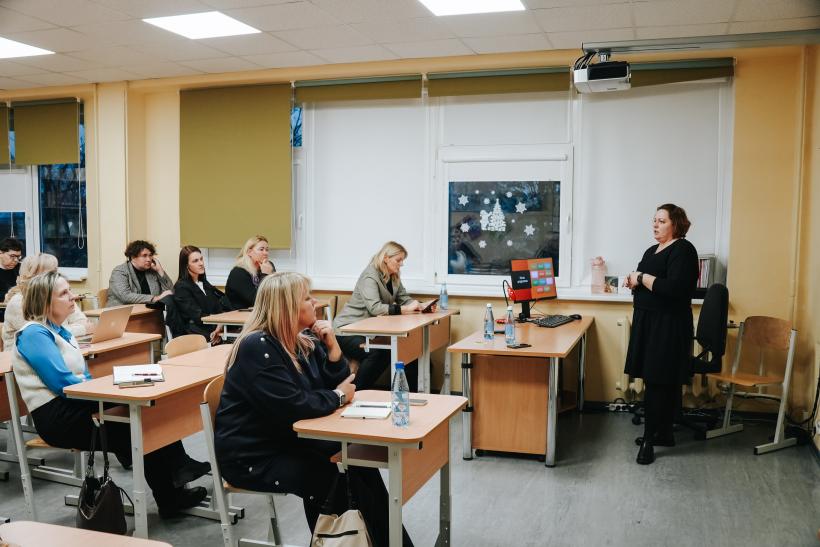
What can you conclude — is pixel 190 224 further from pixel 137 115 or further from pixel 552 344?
pixel 552 344

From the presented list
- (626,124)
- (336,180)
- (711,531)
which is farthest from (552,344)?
(336,180)

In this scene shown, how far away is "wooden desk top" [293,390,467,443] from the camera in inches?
99.9

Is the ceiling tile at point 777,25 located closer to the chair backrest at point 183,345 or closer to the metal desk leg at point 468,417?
the metal desk leg at point 468,417

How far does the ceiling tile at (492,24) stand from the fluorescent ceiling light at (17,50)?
11.1 feet

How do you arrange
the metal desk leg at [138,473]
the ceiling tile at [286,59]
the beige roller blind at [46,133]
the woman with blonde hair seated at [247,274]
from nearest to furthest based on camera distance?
1. the metal desk leg at [138,473]
2. the ceiling tile at [286,59]
3. the woman with blonde hair seated at [247,274]
4. the beige roller blind at [46,133]

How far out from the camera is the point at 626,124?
5.77 m

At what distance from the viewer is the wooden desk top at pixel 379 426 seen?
2537 mm

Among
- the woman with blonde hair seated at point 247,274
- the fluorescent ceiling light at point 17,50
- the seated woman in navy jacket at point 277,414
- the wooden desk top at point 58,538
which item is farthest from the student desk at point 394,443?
the fluorescent ceiling light at point 17,50

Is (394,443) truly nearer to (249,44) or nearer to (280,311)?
(280,311)

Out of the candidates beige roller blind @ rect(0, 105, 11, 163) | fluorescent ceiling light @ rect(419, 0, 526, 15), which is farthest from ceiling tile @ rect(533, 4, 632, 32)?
beige roller blind @ rect(0, 105, 11, 163)

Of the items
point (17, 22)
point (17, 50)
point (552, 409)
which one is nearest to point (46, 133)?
point (17, 50)

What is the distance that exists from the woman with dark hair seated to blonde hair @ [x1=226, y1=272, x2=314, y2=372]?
1.00 metres

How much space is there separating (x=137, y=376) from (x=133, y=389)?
0.15m

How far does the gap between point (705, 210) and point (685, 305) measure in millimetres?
1552
